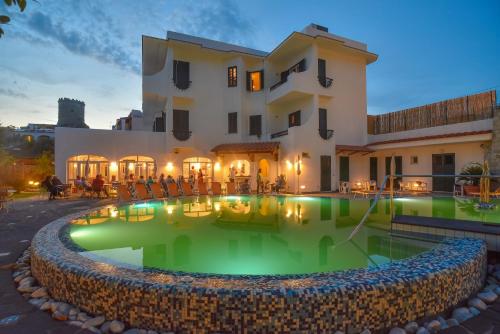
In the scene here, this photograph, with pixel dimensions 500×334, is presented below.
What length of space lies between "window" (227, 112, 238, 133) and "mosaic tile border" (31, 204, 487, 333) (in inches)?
661

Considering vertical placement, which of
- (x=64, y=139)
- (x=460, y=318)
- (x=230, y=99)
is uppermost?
(x=230, y=99)

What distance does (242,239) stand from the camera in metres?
6.32

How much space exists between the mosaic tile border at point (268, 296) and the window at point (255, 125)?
1684 centimetres

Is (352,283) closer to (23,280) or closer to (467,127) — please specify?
(23,280)

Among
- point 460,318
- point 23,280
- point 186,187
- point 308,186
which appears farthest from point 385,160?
point 23,280

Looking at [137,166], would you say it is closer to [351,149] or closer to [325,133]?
[325,133]

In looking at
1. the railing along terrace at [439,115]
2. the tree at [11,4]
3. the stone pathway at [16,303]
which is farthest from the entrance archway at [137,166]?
the tree at [11,4]

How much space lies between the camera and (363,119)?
19.4 metres

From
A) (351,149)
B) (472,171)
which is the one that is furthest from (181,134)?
(472,171)

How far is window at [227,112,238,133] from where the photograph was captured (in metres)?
19.7

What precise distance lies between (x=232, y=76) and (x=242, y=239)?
15.9 m

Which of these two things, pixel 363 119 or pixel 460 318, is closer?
pixel 460 318

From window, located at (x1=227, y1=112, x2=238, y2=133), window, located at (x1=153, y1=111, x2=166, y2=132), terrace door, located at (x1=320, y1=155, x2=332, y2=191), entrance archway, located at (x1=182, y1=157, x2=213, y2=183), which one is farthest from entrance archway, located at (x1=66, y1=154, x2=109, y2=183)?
terrace door, located at (x1=320, y1=155, x2=332, y2=191)

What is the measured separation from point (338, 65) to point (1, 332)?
20.0 m
